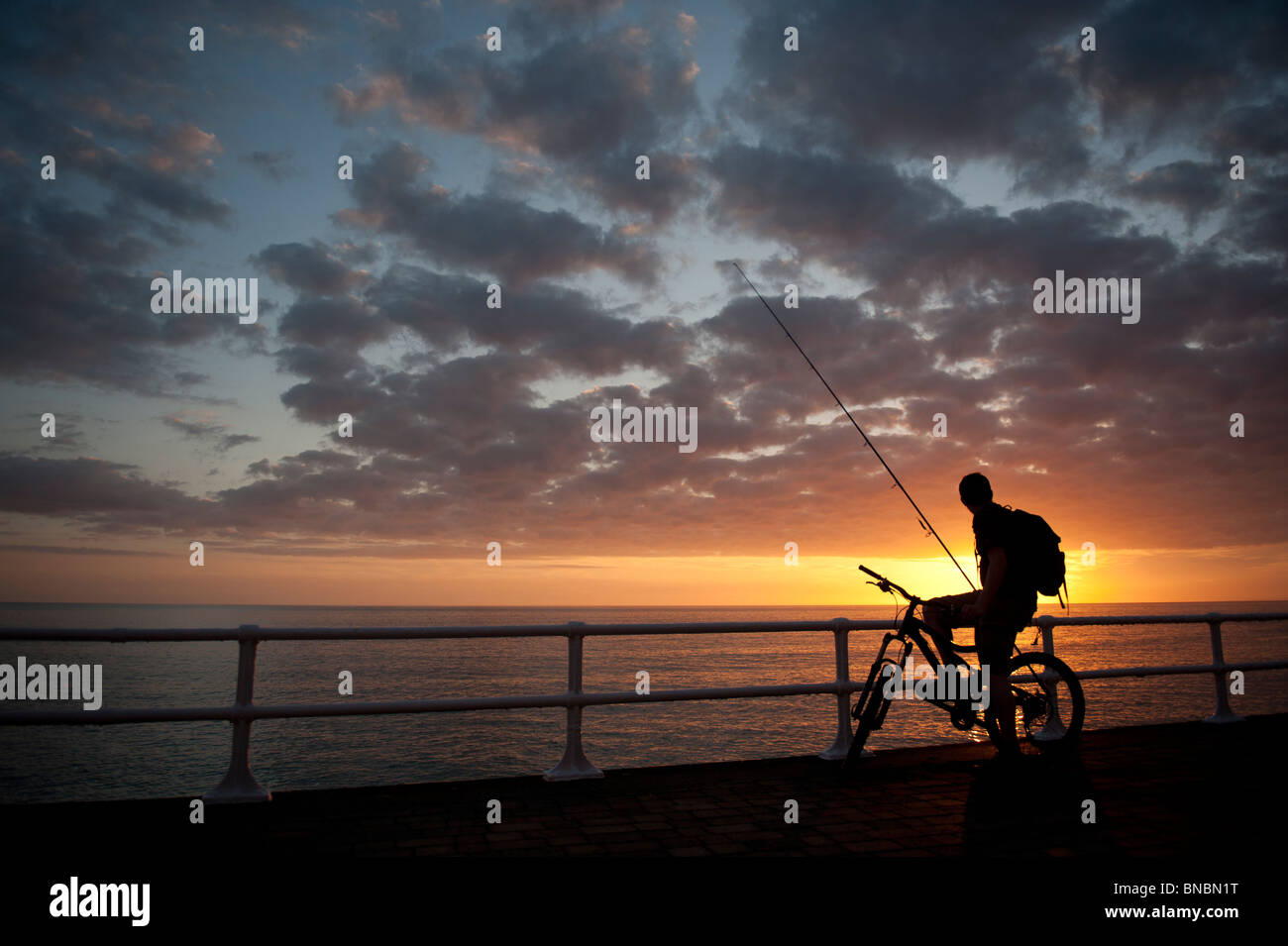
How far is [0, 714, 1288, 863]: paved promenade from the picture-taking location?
13.1 feet

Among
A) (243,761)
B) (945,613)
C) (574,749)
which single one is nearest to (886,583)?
(945,613)

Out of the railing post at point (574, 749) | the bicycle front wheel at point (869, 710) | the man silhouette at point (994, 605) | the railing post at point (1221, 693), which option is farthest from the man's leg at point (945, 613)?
the railing post at point (1221, 693)

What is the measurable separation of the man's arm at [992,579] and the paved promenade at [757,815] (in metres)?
1.21

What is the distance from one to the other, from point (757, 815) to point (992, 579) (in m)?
2.30

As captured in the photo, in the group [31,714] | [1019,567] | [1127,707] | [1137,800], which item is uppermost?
[1019,567]

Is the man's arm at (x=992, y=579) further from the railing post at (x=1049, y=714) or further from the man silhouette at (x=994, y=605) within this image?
the railing post at (x=1049, y=714)

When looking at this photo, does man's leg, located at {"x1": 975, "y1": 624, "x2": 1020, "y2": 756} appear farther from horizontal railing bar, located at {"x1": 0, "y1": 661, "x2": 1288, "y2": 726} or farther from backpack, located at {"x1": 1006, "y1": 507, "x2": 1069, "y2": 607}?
horizontal railing bar, located at {"x1": 0, "y1": 661, "x2": 1288, "y2": 726}
